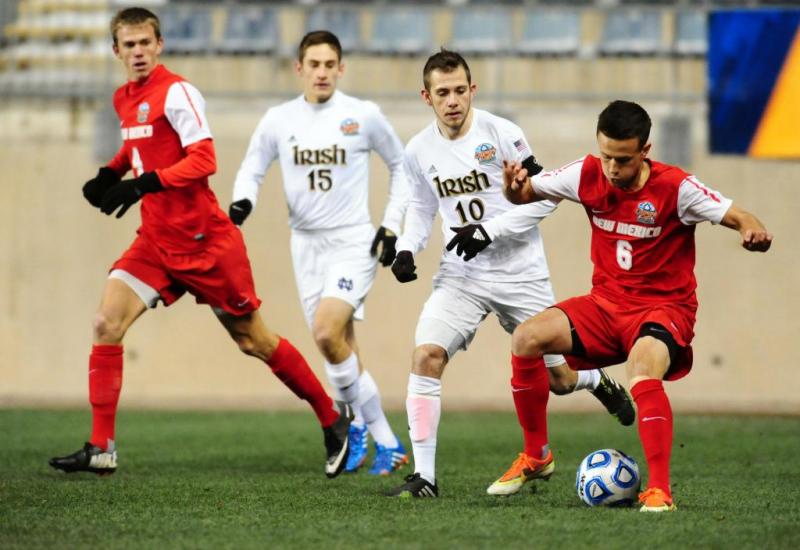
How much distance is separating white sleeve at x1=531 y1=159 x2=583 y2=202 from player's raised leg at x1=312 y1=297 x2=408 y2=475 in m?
1.79

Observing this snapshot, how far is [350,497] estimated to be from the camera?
6.04 metres

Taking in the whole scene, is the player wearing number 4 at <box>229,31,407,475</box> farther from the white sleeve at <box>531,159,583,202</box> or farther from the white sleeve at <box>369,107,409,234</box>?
the white sleeve at <box>531,159,583,202</box>

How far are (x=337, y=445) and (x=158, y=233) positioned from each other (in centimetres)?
142

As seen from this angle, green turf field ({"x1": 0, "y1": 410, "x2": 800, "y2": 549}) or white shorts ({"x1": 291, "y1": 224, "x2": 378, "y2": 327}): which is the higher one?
white shorts ({"x1": 291, "y1": 224, "x2": 378, "y2": 327})

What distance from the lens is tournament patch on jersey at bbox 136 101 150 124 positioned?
693 centimetres

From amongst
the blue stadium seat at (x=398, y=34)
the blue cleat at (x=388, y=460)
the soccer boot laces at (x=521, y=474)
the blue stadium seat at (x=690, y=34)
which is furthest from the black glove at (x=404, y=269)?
the blue stadium seat at (x=690, y=34)

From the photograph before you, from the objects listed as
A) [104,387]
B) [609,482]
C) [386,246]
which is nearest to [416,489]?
[609,482]

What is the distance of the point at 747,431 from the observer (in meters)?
9.76

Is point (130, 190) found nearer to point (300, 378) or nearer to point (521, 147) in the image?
point (300, 378)

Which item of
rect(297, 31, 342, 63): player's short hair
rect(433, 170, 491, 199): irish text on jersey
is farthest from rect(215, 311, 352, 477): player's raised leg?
rect(297, 31, 342, 63): player's short hair

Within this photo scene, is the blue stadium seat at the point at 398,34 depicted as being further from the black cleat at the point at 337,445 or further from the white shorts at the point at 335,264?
the black cleat at the point at 337,445

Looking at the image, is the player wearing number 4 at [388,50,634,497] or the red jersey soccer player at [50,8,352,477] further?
the red jersey soccer player at [50,8,352,477]

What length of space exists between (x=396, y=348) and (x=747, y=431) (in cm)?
343

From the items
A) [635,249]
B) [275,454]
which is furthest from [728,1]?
[635,249]
